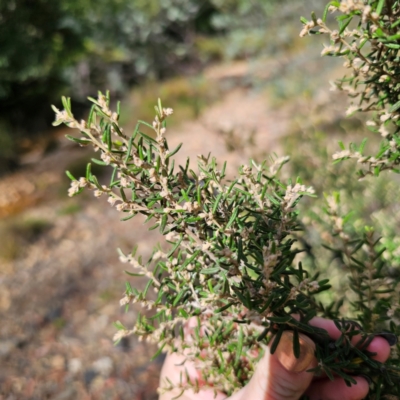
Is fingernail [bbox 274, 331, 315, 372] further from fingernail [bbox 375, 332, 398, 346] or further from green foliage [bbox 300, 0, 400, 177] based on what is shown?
green foliage [bbox 300, 0, 400, 177]

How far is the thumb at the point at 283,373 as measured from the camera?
1007 millimetres

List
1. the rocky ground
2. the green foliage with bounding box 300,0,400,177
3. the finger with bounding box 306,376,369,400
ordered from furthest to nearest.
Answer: the rocky ground, the finger with bounding box 306,376,369,400, the green foliage with bounding box 300,0,400,177

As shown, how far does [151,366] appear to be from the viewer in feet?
11.0

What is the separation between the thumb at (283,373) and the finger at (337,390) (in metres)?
0.13

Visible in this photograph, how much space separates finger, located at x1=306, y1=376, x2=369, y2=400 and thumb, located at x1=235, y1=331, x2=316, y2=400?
129mm

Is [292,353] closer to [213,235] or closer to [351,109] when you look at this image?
[213,235]

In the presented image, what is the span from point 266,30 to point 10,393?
11.0 meters

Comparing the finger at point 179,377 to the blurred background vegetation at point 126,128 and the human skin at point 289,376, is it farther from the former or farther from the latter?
the blurred background vegetation at point 126,128

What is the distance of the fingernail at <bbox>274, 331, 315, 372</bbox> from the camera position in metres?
1.00

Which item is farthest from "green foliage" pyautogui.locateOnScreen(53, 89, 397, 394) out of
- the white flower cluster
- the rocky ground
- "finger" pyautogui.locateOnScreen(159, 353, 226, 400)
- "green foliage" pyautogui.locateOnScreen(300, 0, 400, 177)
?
the rocky ground

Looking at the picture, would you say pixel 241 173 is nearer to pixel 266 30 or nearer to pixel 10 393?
pixel 10 393

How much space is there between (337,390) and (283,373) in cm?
28

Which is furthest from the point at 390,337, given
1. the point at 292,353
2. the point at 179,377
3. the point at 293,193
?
the point at 179,377

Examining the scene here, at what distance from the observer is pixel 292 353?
1022 millimetres
